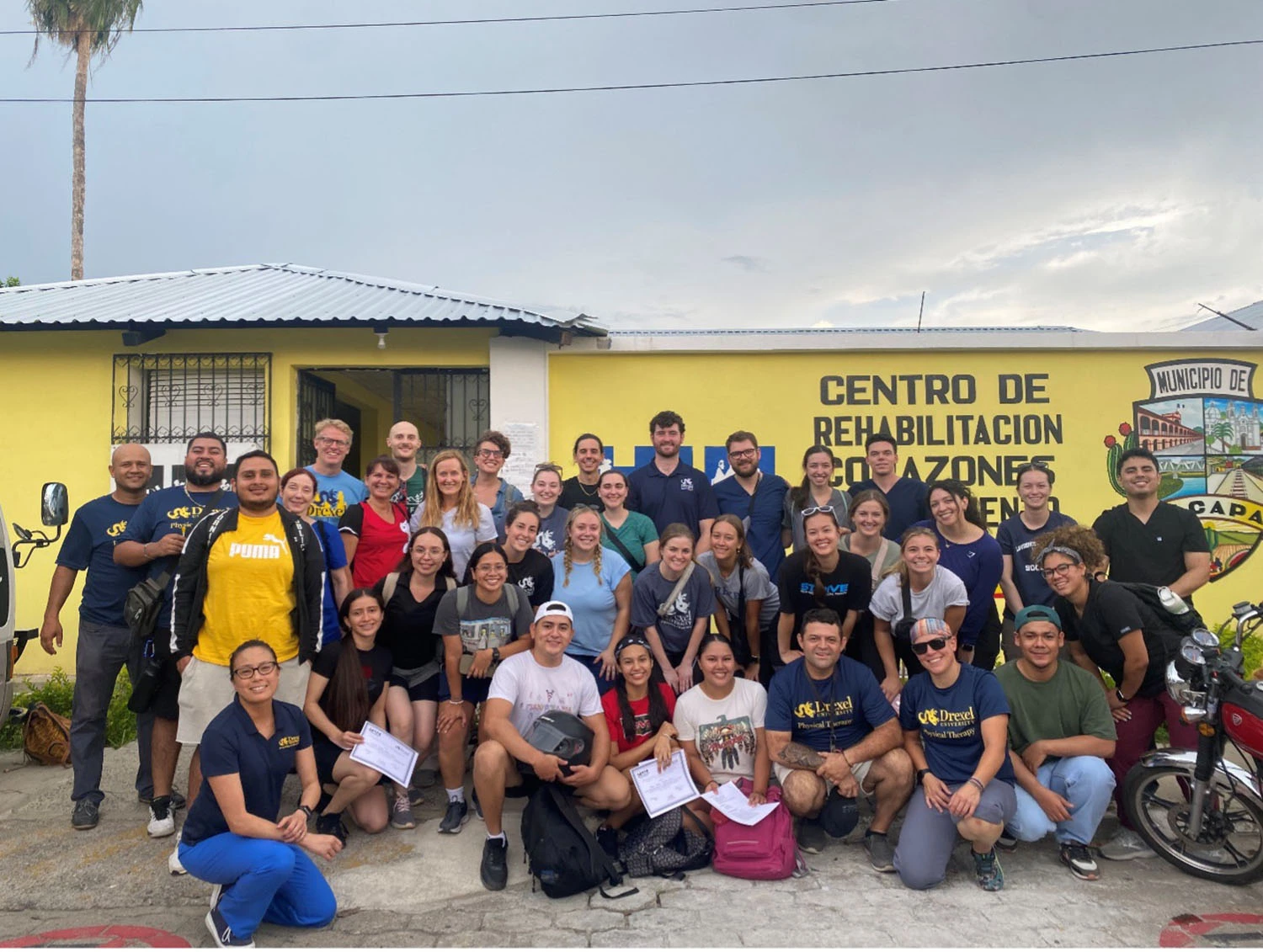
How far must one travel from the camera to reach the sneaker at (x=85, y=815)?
4.54 m

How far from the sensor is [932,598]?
457 cm

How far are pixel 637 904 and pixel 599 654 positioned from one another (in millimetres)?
1405

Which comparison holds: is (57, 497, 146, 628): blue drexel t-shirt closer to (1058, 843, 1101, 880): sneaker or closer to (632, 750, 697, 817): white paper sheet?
(632, 750, 697, 817): white paper sheet

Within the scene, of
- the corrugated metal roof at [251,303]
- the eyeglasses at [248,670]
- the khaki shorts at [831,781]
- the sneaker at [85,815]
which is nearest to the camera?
the eyeglasses at [248,670]

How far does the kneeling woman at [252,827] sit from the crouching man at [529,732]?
769 millimetres

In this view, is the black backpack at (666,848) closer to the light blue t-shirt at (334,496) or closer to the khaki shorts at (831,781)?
the khaki shorts at (831,781)

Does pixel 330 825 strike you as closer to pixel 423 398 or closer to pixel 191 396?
pixel 423 398

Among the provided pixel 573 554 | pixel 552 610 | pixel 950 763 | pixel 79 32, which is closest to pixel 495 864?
pixel 552 610

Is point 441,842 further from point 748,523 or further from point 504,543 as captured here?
point 748,523

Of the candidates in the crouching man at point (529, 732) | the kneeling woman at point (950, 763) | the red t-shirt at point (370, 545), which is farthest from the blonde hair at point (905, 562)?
the red t-shirt at point (370, 545)

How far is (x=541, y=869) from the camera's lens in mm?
3787

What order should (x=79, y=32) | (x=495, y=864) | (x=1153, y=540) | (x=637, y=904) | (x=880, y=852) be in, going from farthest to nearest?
1. (x=79, y=32)
2. (x=1153, y=540)
3. (x=880, y=852)
4. (x=495, y=864)
5. (x=637, y=904)

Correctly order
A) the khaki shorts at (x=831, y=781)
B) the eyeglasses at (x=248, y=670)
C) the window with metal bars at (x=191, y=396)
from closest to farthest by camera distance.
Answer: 1. the eyeglasses at (x=248, y=670)
2. the khaki shorts at (x=831, y=781)
3. the window with metal bars at (x=191, y=396)

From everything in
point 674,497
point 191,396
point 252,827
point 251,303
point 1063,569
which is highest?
point 251,303
